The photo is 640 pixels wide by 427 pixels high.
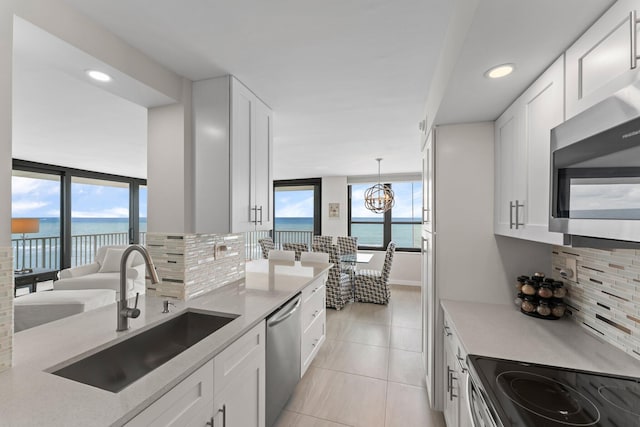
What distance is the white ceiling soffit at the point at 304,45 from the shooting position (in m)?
1.23

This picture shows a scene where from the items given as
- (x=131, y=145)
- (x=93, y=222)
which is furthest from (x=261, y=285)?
(x=93, y=222)

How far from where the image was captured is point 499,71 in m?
1.24

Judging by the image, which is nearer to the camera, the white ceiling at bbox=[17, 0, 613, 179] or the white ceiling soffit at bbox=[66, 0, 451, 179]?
the white ceiling at bbox=[17, 0, 613, 179]

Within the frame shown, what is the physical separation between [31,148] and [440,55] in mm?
5079

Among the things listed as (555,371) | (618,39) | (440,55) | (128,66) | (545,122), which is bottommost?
(555,371)

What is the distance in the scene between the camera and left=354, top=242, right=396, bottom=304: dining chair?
4500 millimetres

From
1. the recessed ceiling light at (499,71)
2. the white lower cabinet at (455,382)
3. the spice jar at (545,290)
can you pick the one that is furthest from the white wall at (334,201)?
the recessed ceiling light at (499,71)

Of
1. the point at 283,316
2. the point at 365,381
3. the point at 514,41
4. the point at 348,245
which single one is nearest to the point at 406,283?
the point at 348,245

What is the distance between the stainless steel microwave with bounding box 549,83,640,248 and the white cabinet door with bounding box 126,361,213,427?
1463 mm

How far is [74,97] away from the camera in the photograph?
218 cm

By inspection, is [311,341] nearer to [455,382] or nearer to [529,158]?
[455,382]

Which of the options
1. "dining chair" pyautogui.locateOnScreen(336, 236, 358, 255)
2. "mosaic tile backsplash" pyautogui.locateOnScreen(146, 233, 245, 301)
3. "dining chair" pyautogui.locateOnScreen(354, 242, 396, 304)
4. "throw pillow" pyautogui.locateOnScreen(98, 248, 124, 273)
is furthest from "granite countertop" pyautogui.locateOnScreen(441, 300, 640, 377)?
"throw pillow" pyautogui.locateOnScreen(98, 248, 124, 273)

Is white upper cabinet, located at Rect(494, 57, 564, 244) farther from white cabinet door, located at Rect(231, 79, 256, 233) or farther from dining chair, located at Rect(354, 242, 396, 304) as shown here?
dining chair, located at Rect(354, 242, 396, 304)

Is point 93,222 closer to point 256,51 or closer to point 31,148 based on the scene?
point 31,148
